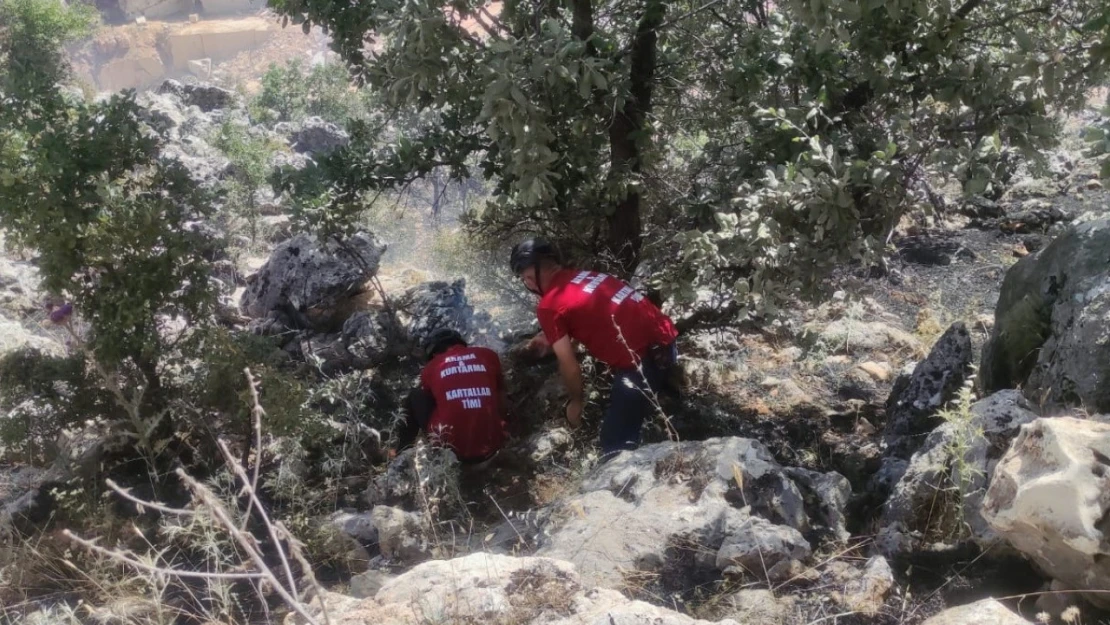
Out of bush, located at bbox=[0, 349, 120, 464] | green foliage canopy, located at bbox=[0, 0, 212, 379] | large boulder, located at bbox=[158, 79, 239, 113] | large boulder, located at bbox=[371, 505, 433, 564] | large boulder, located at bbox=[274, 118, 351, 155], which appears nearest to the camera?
large boulder, located at bbox=[371, 505, 433, 564]

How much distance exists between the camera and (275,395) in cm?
394

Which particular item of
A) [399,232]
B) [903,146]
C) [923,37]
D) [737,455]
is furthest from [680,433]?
[399,232]

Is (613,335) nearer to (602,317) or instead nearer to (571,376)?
(602,317)

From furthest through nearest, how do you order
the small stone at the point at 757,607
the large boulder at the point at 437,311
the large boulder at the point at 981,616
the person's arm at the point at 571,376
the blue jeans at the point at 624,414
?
1. the large boulder at the point at 437,311
2. the person's arm at the point at 571,376
3. the blue jeans at the point at 624,414
4. the small stone at the point at 757,607
5. the large boulder at the point at 981,616

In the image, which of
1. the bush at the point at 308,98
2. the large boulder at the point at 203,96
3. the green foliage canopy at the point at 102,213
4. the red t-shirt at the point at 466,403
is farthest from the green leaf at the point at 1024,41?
the large boulder at the point at 203,96

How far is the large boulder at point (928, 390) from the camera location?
12.7ft

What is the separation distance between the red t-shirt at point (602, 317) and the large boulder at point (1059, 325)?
1.46 metres

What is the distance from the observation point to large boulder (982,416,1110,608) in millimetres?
2168

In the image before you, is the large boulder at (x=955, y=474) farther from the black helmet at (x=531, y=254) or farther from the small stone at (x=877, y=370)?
the small stone at (x=877, y=370)

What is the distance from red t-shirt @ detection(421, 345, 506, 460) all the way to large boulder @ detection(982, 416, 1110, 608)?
2.50 meters

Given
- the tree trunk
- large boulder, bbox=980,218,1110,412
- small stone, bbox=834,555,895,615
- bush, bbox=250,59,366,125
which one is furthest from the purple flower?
bush, bbox=250,59,366,125

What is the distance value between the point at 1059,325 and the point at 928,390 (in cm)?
68

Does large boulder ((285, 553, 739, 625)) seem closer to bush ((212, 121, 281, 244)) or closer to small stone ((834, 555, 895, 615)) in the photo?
small stone ((834, 555, 895, 615))

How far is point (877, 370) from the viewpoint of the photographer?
5141 millimetres
